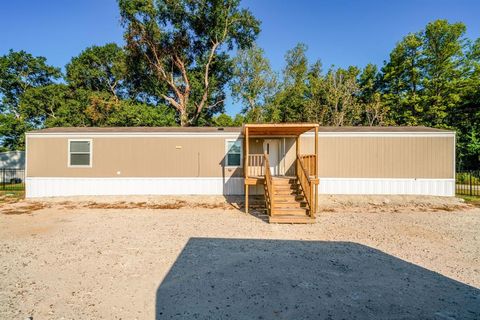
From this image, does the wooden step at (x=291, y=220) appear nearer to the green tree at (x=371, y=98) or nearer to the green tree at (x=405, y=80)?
the green tree at (x=371, y=98)

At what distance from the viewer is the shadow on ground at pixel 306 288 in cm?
281

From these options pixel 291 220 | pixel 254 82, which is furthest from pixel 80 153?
pixel 254 82

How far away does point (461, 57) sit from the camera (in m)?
22.3

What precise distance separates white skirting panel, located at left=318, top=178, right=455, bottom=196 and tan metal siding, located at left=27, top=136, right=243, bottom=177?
13.6 ft

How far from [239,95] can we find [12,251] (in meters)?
22.5

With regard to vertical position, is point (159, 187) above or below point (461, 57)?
below

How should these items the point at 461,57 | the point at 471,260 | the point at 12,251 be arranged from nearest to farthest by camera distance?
the point at 471,260 → the point at 12,251 → the point at 461,57

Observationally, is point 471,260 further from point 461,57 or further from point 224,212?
point 461,57

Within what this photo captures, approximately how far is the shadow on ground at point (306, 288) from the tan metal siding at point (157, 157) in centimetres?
612

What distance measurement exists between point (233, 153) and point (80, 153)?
6.87 m

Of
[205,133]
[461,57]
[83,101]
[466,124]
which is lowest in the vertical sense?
[205,133]

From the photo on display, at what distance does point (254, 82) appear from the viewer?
2477 cm

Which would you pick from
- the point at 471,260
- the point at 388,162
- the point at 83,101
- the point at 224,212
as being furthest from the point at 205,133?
the point at 83,101

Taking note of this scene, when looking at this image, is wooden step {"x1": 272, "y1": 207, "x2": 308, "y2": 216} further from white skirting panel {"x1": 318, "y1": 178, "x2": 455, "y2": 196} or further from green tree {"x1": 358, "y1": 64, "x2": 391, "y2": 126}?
green tree {"x1": 358, "y1": 64, "x2": 391, "y2": 126}
